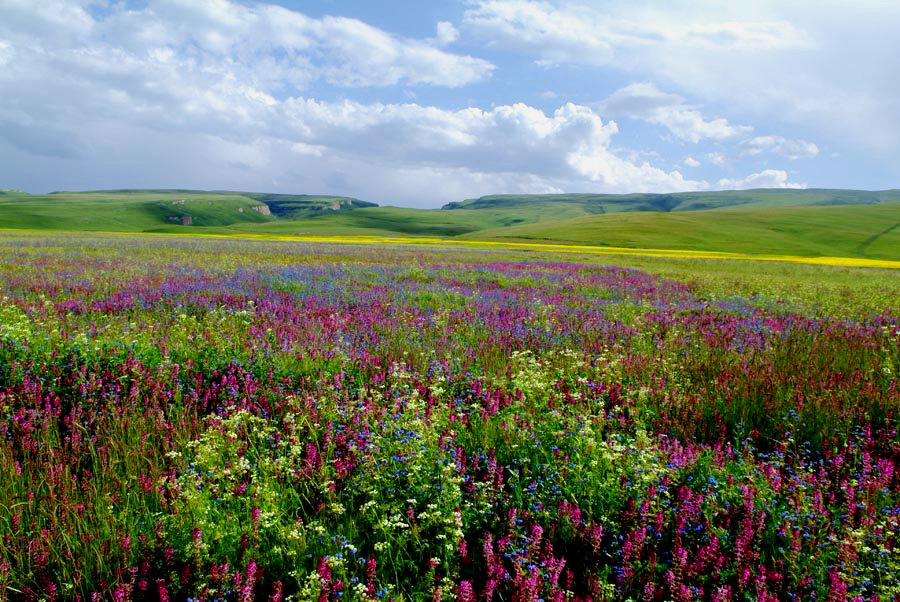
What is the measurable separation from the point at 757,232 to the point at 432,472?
123m

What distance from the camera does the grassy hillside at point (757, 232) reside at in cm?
8725

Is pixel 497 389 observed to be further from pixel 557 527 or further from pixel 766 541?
pixel 766 541

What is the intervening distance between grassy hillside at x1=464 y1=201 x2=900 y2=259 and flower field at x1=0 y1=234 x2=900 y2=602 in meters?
83.6

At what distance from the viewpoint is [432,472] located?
10.3ft

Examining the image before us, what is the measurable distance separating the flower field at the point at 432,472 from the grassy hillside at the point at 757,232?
83634 millimetres

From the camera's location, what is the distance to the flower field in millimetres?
2422

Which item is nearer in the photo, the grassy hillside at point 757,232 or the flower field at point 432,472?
the flower field at point 432,472

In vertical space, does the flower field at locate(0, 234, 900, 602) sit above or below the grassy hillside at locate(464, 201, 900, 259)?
below

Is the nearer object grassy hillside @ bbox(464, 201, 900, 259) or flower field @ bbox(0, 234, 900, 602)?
flower field @ bbox(0, 234, 900, 602)

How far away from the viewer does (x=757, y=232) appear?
105312mm

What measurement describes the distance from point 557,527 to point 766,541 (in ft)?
3.70

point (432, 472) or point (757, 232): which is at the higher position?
point (757, 232)

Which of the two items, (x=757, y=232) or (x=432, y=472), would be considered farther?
(x=757, y=232)

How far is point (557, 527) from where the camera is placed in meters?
2.82
